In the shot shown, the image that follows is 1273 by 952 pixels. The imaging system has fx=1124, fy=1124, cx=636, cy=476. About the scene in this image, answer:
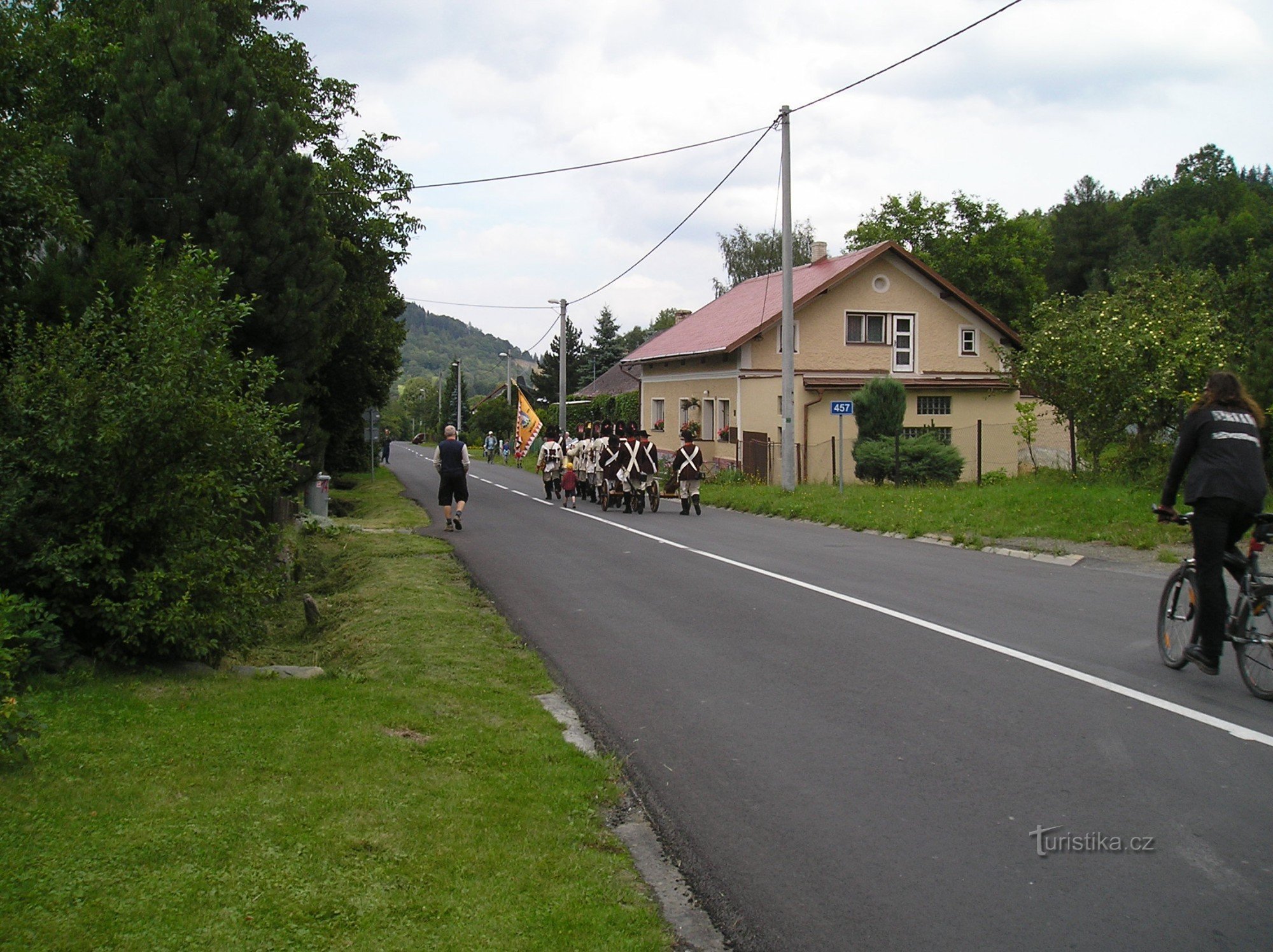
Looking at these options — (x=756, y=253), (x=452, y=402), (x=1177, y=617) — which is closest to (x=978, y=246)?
(x=756, y=253)

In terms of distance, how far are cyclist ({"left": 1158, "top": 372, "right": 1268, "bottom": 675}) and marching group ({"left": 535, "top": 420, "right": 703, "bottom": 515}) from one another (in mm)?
15030

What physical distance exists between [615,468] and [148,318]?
16027mm

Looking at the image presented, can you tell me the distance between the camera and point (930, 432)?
2703 centimetres

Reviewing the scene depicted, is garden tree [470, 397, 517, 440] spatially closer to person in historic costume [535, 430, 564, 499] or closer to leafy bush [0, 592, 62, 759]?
person in historic costume [535, 430, 564, 499]

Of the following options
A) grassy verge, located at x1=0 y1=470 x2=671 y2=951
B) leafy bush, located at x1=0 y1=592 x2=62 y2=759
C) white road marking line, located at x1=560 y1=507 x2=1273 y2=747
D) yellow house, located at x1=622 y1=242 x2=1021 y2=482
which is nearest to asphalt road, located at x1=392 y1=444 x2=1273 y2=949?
white road marking line, located at x1=560 y1=507 x2=1273 y2=747

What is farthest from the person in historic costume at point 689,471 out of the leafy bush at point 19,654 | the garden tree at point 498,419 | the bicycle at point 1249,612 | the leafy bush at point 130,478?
the garden tree at point 498,419

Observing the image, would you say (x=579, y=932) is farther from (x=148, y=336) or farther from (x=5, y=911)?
(x=148, y=336)

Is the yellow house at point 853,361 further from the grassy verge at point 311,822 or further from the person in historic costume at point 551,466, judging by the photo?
the grassy verge at point 311,822

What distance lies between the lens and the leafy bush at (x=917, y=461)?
83.9ft

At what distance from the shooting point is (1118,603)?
33.8ft

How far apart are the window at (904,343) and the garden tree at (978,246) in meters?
19.5

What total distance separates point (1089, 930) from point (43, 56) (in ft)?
41.7

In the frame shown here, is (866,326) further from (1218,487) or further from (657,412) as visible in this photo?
(1218,487)

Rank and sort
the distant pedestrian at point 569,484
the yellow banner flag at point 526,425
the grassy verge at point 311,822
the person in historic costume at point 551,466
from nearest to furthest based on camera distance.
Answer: the grassy verge at point 311,822 → the distant pedestrian at point 569,484 → the person in historic costume at point 551,466 → the yellow banner flag at point 526,425
